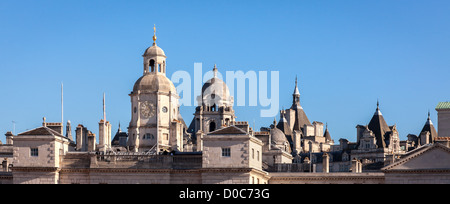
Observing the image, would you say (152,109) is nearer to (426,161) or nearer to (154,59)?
(154,59)

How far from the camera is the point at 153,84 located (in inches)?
5915

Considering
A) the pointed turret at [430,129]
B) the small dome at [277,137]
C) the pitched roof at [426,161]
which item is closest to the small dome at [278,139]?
the small dome at [277,137]

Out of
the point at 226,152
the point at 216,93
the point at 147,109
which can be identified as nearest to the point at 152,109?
the point at 147,109

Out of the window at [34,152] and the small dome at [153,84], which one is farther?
the small dome at [153,84]

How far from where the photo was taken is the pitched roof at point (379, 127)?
188m

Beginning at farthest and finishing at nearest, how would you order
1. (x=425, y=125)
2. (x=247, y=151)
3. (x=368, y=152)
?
1. (x=425, y=125)
2. (x=368, y=152)
3. (x=247, y=151)

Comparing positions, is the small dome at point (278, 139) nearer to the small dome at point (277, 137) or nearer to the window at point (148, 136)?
Answer: the small dome at point (277, 137)

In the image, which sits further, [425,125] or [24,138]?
[425,125]

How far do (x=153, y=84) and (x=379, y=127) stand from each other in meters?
49.9
